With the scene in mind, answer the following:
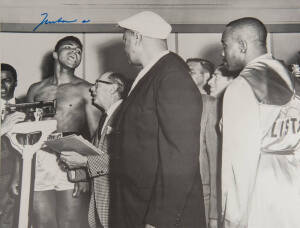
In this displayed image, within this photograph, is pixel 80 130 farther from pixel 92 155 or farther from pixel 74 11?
pixel 74 11

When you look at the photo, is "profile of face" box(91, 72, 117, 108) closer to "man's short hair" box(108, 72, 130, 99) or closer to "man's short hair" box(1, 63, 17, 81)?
"man's short hair" box(108, 72, 130, 99)

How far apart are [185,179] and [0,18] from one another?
955 mm

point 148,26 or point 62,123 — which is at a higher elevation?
A: point 148,26

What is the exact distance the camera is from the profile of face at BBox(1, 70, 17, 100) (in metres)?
1.25

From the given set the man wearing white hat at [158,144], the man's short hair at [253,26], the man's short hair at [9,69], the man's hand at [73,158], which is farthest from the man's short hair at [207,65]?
the man's short hair at [9,69]

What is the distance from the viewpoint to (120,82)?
1.29 m

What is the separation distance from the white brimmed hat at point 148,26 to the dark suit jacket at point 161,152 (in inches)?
3.7

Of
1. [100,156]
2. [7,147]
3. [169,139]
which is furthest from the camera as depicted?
[7,147]

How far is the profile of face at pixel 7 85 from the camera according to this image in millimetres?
1249

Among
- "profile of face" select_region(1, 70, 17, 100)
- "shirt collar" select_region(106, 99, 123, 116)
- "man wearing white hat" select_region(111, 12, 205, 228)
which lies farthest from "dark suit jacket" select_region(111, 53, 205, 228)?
"profile of face" select_region(1, 70, 17, 100)

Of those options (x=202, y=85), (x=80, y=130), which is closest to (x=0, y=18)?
(x=80, y=130)

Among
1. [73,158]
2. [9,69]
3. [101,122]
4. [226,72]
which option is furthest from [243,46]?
[9,69]

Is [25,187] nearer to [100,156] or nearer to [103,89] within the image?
[100,156]

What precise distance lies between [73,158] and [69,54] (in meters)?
0.42
